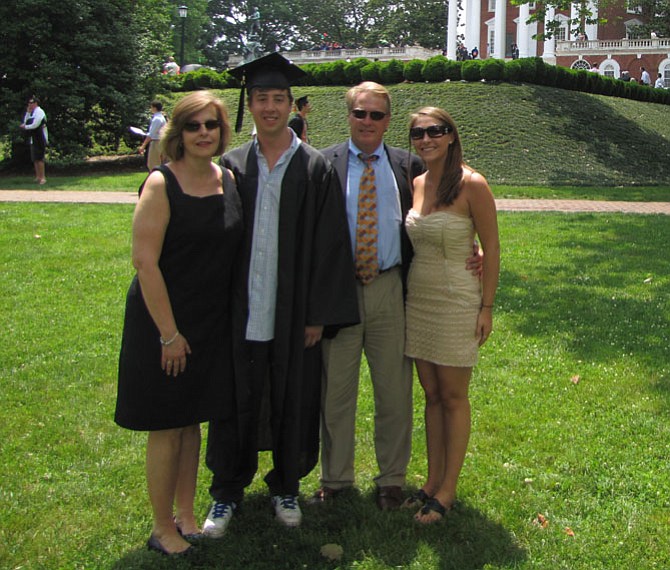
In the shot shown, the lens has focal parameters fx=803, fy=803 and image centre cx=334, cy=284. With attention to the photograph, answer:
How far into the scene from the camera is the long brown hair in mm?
3688

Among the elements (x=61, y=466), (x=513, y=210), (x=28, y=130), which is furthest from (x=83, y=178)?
(x=61, y=466)

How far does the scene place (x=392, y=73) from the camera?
2686cm

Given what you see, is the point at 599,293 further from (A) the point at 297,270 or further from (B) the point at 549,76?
(B) the point at 549,76

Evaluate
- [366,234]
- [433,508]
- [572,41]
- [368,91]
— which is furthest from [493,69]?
[572,41]

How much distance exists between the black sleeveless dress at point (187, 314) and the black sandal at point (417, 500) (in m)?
1.15

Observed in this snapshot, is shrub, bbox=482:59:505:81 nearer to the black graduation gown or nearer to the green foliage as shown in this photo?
the green foliage

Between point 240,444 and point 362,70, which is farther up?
point 362,70

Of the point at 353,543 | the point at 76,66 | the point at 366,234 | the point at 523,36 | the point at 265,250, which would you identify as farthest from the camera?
the point at 523,36

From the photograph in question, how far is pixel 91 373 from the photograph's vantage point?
5.90 m

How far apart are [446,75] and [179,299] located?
24.6m

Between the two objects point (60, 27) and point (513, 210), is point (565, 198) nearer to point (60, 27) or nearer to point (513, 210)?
point (513, 210)

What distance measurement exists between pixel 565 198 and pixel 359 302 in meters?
12.9

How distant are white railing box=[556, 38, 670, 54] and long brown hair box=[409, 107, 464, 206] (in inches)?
2097


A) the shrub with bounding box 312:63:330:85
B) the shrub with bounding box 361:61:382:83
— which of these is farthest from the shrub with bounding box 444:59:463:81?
the shrub with bounding box 312:63:330:85
